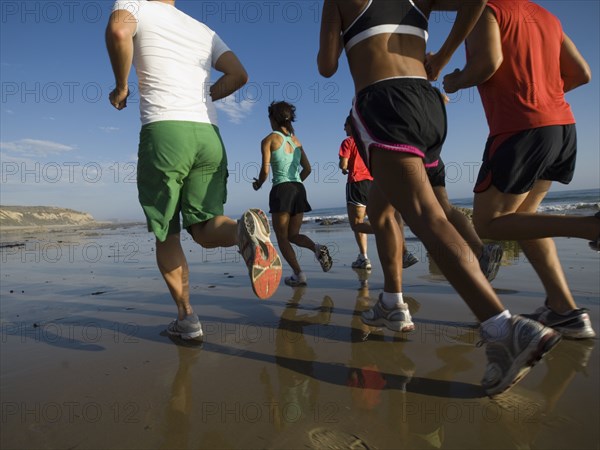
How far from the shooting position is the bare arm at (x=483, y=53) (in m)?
1.83

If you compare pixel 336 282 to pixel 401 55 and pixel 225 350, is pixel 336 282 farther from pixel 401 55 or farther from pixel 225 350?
pixel 401 55

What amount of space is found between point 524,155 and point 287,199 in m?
2.63

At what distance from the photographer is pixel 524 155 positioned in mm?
1925

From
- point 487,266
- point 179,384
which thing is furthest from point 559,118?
→ point 179,384

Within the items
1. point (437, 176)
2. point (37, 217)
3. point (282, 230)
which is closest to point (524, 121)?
point (437, 176)

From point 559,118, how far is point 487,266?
86cm

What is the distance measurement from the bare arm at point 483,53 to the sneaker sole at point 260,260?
1316mm

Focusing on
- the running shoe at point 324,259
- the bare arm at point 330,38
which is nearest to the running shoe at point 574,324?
the bare arm at point 330,38

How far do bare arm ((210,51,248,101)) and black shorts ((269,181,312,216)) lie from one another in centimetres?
180

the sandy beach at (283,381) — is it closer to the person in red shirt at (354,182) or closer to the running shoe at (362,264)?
the running shoe at (362,264)

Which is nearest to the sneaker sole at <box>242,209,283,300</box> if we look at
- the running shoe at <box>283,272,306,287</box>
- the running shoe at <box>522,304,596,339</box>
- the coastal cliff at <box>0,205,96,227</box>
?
the running shoe at <box>522,304,596,339</box>

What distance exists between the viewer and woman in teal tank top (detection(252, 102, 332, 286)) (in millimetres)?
4137

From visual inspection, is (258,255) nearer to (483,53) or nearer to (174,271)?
(174,271)

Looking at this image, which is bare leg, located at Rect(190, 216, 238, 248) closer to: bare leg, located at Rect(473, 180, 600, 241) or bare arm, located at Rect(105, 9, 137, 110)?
bare arm, located at Rect(105, 9, 137, 110)
